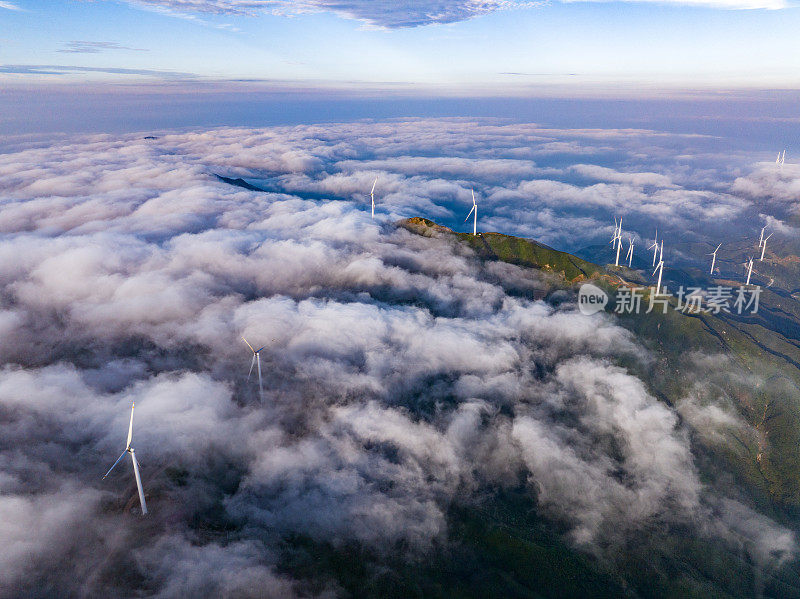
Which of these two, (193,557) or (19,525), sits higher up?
(19,525)

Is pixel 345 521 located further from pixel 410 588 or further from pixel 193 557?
pixel 193 557

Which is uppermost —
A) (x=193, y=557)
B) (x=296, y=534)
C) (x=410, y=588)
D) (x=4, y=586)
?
(x=4, y=586)

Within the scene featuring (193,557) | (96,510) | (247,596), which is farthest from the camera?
(96,510)

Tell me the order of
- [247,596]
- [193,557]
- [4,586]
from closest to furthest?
[4,586], [247,596], [193,557]

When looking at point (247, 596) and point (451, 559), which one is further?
point (451, 559)

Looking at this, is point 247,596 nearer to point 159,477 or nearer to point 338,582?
point 338,582

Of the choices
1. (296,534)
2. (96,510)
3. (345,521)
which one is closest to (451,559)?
(345,521)

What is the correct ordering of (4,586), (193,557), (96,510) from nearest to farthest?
(4,586) < (193,557) < (96,510)

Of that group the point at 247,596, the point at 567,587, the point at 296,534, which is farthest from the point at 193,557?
the point at 567,587

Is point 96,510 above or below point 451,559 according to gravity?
above
